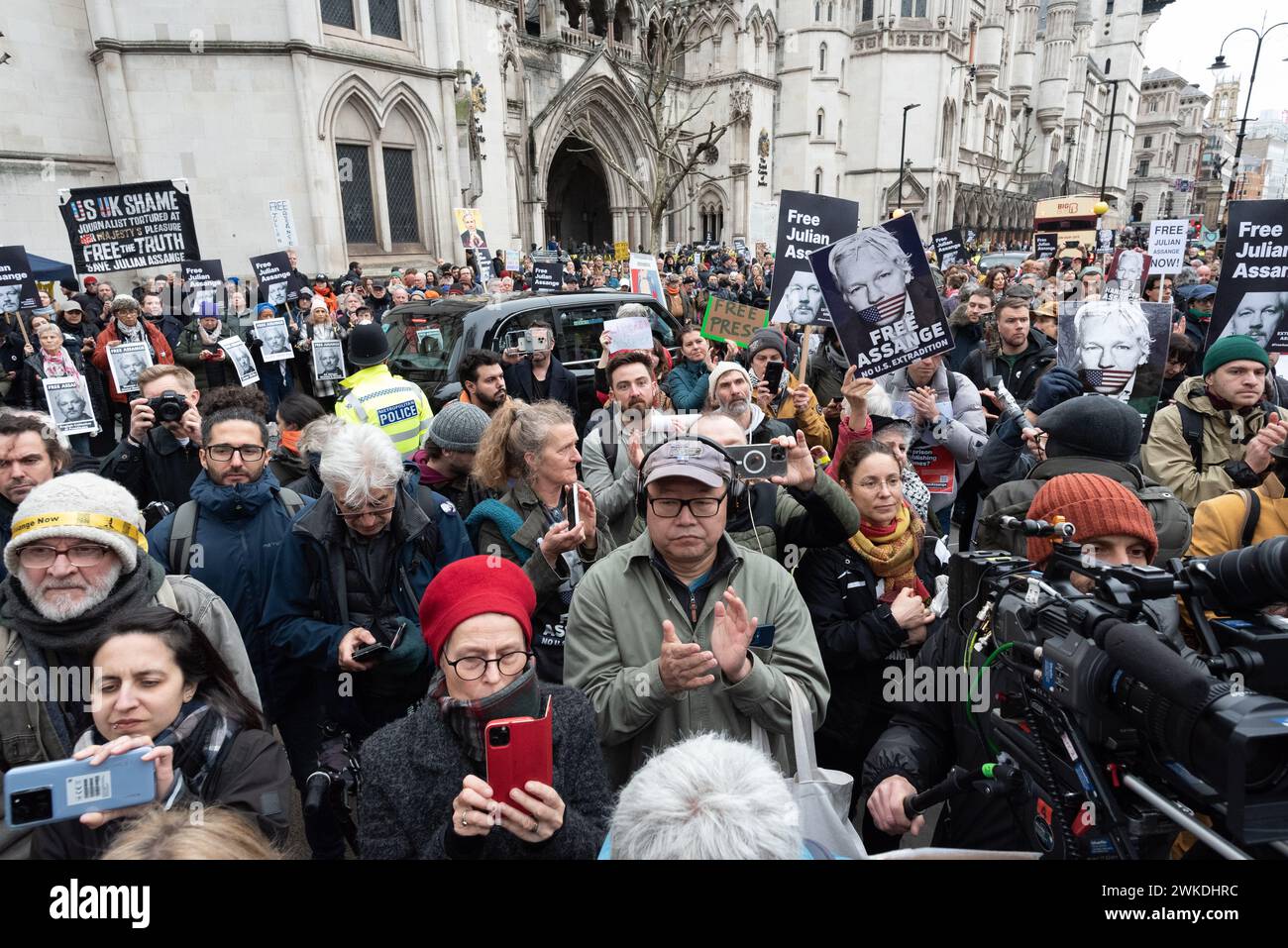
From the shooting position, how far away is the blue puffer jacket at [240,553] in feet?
9.71

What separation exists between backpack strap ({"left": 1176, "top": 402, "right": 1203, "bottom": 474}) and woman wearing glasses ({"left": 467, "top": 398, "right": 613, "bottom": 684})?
2906 mm

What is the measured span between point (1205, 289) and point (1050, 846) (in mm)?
8420

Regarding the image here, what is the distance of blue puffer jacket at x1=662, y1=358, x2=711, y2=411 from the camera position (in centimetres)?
567

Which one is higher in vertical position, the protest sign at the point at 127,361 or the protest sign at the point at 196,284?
the protest sign at the point at 196,284

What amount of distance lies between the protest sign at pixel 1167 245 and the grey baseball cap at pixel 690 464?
898 centimetres

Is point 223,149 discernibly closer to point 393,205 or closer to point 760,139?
point 393,205

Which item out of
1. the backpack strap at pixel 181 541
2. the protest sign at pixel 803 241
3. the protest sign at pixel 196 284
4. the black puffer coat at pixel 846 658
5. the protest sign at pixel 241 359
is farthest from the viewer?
the protest sign at pixel 196 284

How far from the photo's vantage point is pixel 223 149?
1702cm

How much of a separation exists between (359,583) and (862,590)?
6.24 ft

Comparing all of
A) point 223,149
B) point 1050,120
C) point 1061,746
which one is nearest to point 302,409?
point 1061,746

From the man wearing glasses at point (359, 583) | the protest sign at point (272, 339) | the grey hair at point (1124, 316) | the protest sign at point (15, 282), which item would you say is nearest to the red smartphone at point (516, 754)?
the man wearing glasses at point (359, 583)

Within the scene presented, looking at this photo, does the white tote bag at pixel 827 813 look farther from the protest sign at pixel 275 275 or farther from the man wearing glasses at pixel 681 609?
the protest sign at pixel 275 275

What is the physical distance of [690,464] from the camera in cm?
216

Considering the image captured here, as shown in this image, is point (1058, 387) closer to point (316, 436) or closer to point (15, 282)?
point (316, 436)
